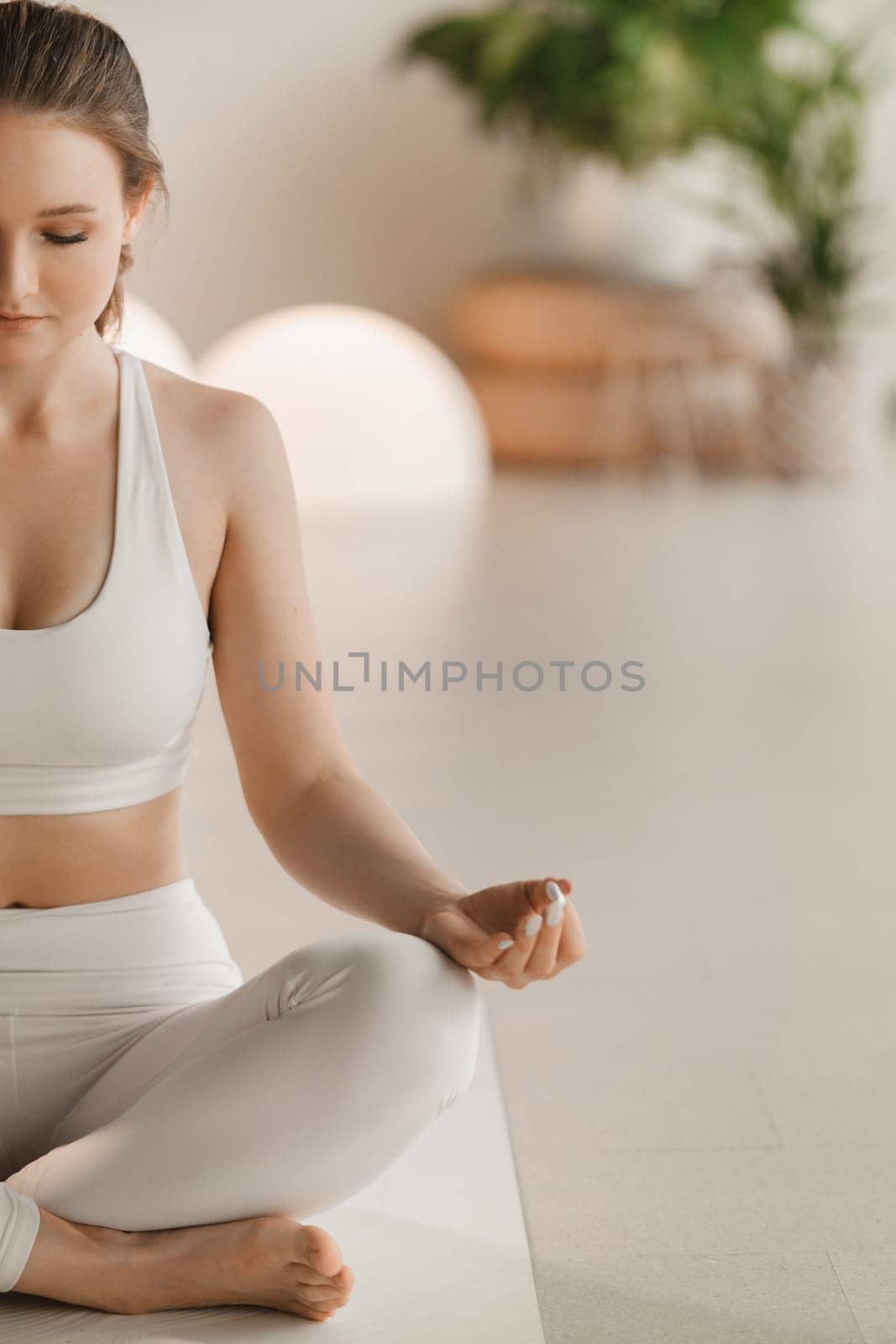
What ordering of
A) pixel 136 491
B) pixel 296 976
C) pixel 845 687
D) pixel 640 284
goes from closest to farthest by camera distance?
pixel 296 976 → pixel 136 491 → pixel 845 687 → pixel 640 284

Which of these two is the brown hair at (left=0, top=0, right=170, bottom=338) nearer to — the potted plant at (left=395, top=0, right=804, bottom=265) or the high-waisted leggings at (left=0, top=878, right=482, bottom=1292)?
the high-waisted leggings at (left=0, top=878, right=482, bottom=1292)

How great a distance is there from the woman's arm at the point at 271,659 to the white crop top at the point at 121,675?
0.12 feet

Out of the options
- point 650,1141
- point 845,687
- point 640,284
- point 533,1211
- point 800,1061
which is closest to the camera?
point 533,1211

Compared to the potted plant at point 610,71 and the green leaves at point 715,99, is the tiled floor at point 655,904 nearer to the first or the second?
the green leaves at point 715,99

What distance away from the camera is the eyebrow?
1.17 metres

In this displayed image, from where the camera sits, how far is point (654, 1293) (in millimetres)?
1272

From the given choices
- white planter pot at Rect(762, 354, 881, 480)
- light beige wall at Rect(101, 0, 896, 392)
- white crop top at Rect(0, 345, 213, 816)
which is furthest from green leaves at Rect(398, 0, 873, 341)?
white crop top at Rect(0, 345, 213, 816)

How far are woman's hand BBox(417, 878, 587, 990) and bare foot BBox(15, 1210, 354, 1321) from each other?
8.0 inches

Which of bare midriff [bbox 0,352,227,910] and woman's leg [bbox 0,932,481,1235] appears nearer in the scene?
woman's leg [bbox 0,932,481,1235]

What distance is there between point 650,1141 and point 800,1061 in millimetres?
232

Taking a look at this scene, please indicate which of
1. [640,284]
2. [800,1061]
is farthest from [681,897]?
[640,284]

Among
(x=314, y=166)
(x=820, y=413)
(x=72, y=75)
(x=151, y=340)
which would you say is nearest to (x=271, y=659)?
(x=72, y=75)

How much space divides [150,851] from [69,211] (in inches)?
17.5

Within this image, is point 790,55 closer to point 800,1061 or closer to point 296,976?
point 800,1061
